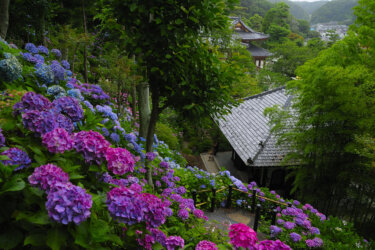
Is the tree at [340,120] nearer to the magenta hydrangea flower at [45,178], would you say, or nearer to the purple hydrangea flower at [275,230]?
the purple hydrangea flower at [275,230]

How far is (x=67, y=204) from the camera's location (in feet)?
3.58

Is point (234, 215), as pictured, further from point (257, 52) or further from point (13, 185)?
point (257, 52)

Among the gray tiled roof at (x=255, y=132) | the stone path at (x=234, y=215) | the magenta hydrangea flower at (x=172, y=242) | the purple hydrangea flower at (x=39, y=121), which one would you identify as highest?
the purple hydrangea flower at (x=39, y=121)

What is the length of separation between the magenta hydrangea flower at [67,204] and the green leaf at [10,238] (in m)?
0.27

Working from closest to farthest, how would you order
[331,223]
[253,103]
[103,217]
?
1. [103,217]
2. [331,223]
3. [253,103]

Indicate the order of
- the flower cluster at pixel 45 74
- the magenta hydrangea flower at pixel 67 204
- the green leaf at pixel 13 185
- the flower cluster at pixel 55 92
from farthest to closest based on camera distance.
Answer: the flower cluster at pixel 45 74 < the flower cluster at pixel 55 92 < the green leaf at pixel 13 185 < the magenta hydrangea flower at pixel 67 204

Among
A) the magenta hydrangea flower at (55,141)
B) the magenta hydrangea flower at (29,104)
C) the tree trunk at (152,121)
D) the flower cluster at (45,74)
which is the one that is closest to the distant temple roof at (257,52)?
the tree trunk at (152,121)

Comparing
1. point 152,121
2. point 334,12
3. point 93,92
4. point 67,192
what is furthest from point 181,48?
point 334,12

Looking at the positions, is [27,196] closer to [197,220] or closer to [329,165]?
[197,220]

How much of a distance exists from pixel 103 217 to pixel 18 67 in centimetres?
203

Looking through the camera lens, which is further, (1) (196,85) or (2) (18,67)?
(1) (196,85)

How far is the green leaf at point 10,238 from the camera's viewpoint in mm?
1182

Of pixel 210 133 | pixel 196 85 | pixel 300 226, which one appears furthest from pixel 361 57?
pixel 210 133

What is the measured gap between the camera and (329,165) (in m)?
7.29
